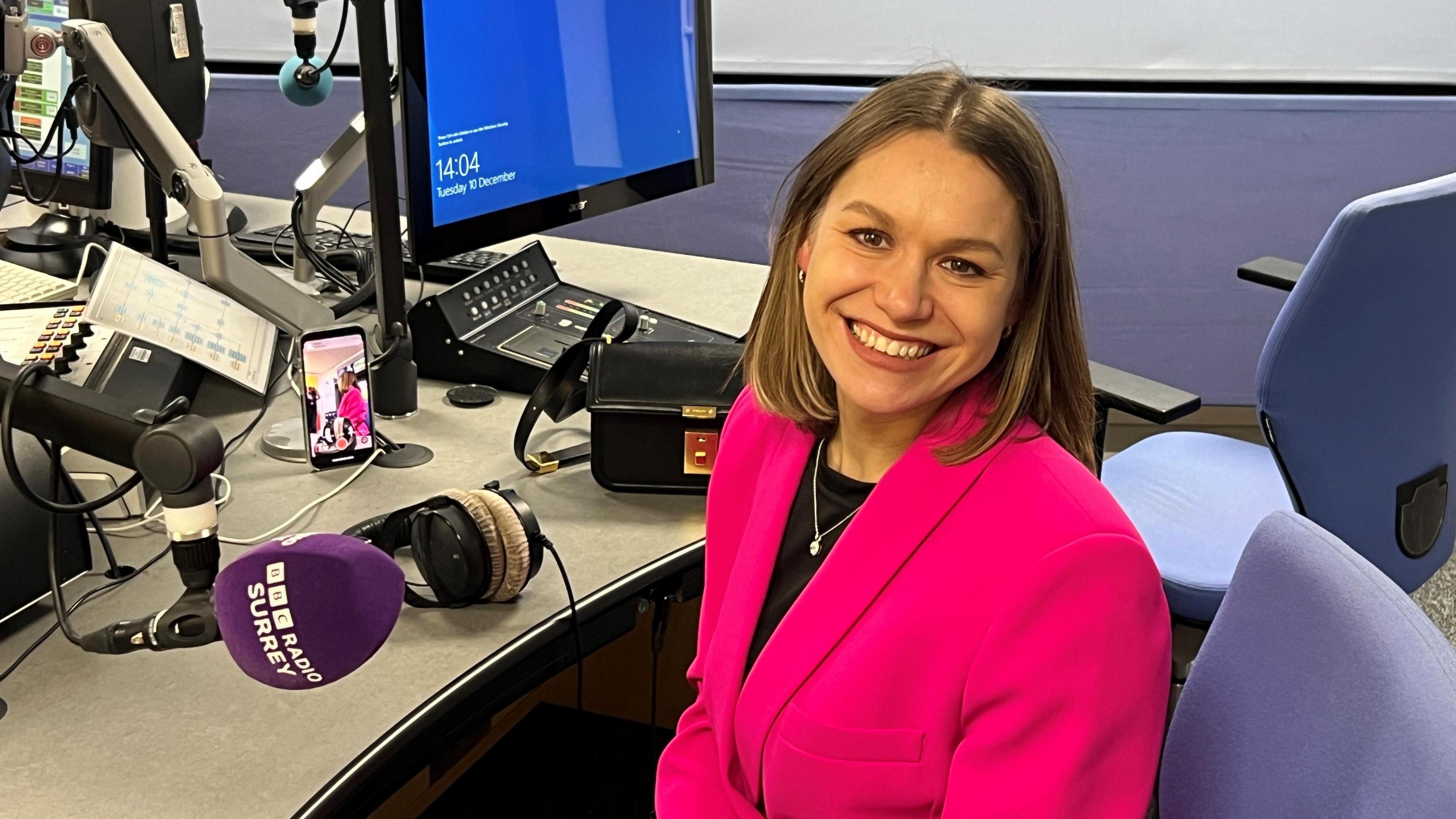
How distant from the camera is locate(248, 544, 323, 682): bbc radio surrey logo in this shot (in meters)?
0.89

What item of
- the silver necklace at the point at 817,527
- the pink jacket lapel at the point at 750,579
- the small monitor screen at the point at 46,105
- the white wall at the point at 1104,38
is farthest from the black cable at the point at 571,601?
the white wall at the point at 1104,38

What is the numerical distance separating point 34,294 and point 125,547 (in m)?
0.60

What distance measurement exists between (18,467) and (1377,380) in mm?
1521

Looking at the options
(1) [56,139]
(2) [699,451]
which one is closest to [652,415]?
(2) [699,451]

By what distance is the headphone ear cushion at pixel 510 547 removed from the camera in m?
1.14

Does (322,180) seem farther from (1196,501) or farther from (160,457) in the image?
(1196,501)

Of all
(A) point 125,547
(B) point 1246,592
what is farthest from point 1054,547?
(A) point 125,547

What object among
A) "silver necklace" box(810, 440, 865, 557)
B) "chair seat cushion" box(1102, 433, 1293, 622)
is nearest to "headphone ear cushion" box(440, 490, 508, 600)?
"silver necklace" box(810, 440, 865, 557)

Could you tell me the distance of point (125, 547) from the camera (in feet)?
4.09

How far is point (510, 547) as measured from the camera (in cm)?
114

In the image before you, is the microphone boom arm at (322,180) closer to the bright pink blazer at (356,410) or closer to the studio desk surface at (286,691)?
the studio desk surface at (286,691)

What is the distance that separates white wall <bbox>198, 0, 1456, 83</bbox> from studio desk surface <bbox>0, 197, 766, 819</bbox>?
5.39ft

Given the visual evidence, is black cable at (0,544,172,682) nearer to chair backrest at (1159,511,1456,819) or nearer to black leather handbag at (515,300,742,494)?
black leather handbag at (515,300,742,494)

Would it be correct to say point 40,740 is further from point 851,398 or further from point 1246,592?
point 1246,592
